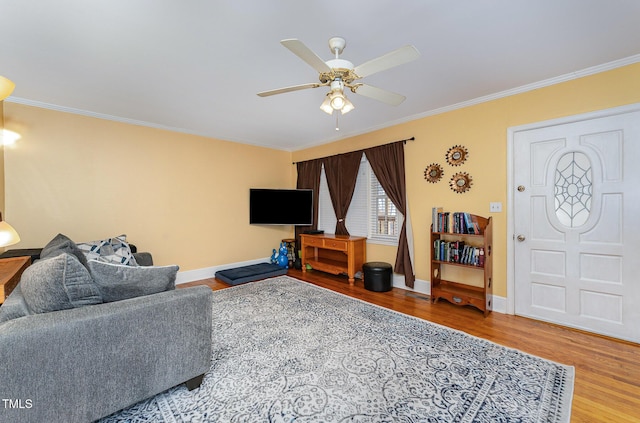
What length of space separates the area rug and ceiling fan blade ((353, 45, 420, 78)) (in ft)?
7.22

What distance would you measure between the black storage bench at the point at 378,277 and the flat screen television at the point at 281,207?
1.72m

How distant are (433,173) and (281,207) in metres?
2.90

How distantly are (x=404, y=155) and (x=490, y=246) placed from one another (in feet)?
5.66

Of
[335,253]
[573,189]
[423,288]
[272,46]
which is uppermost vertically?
[272,46]

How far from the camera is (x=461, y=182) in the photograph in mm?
3482

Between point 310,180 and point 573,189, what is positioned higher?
point 310,180

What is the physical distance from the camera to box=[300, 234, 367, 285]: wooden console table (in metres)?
4.44

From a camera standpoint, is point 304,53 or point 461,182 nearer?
point 304,53

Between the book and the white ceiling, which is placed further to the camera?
the book

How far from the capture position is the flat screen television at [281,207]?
17.3 ft

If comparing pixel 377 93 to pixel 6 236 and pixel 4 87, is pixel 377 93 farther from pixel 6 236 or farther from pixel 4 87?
pixel 6 236

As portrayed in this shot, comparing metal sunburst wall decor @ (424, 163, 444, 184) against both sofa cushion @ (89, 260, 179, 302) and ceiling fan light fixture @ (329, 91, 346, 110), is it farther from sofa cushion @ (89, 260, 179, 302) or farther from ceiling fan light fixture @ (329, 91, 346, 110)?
A: sofa cushion @ (89, 260, 179, 302)

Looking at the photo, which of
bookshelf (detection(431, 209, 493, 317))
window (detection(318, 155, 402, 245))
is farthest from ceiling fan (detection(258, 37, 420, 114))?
window (detection(318, 155, 402, 245))

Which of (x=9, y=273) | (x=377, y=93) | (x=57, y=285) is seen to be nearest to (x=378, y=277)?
(x=377, y=93)
